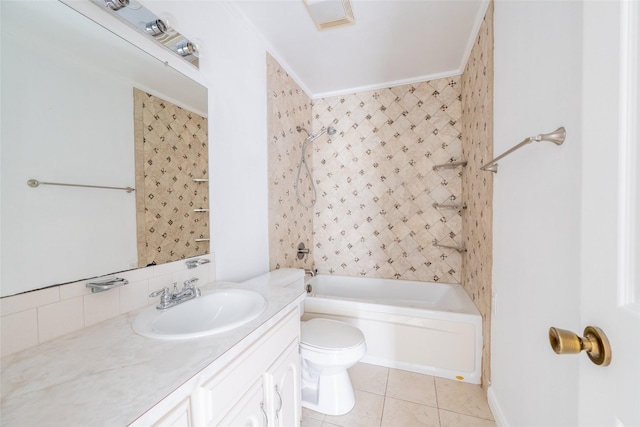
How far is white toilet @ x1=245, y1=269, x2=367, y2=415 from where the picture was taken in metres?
1.35

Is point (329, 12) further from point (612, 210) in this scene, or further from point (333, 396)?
point (333, 396)

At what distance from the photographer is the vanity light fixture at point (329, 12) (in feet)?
4.94

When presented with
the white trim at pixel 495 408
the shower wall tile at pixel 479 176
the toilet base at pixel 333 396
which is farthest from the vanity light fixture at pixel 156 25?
the white trim at pixel 495 408

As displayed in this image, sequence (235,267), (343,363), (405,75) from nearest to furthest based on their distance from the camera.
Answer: (343,363) < (235,267) < (405,75)

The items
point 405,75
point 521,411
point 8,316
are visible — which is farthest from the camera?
point 405,75

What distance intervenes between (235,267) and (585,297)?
1504 mm

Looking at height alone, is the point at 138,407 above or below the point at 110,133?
below

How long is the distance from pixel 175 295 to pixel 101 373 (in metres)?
0.46

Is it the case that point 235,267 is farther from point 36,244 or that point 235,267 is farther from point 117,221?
point 36,244

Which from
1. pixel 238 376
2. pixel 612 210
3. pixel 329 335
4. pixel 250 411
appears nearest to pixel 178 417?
pixel 238 376

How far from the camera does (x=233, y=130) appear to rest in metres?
1.56

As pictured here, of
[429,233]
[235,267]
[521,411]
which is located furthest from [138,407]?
[429,233]

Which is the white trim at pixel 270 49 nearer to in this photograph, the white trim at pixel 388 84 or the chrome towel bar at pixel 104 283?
the white trim at pixel 388 84

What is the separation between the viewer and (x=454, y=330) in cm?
168
